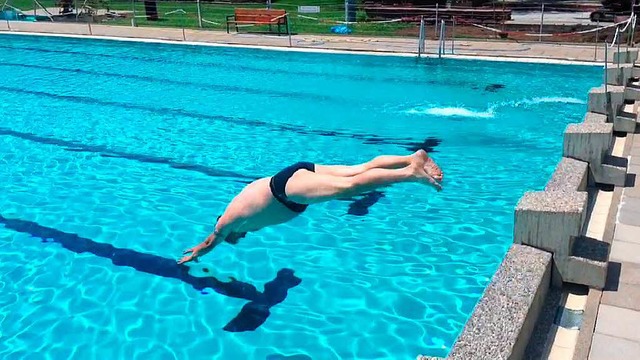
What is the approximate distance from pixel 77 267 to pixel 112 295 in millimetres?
728


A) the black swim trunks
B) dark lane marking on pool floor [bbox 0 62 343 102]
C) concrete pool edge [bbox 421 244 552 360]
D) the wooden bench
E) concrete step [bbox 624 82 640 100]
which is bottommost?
dark lane marking on pool floor [bbox 0 62 343 102]

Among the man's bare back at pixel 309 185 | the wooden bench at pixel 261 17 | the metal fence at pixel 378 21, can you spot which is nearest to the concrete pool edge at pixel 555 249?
the man's bare back at pixel 309 185

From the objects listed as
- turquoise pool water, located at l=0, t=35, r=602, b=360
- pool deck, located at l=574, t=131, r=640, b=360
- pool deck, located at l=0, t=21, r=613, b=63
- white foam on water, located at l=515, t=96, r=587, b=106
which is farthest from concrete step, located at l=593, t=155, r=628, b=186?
pool deck, located at l=0, t=21, r=613, b=63

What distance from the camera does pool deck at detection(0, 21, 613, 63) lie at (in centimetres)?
1612

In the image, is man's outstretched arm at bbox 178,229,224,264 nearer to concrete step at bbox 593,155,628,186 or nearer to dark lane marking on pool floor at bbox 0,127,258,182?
dark lane marking on pool floor at bbox 0,127,258,182

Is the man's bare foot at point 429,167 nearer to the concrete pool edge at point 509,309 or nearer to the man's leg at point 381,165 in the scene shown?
A: the man's leg at point 381,165

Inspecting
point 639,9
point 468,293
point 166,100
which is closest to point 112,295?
point 468,293

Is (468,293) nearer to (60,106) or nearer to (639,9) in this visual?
(60,106)

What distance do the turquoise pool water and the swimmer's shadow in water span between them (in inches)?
0.8

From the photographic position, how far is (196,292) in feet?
18.1

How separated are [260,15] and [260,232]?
1674 centimetres

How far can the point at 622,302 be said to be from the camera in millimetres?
4094

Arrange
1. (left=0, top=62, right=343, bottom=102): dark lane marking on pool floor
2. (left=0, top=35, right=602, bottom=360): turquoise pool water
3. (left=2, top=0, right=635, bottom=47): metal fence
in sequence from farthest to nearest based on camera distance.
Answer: (left=2, top=0, right=635, bottom=47): metal fence, (left=0, top=62, right=343, bottom=102): dark lane marking on pool floor, (left=0, top=35, right=602, bottom=360): turquoise pool water

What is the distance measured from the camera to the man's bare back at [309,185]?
426 centimetres
